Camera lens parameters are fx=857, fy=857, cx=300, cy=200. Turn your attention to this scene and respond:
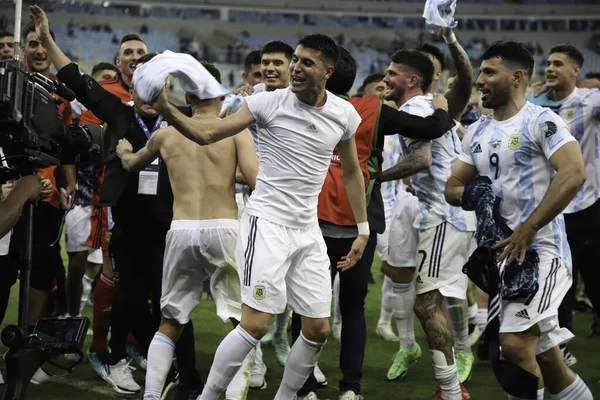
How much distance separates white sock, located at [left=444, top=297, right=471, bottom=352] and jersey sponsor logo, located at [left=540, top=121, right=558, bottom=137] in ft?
6.82

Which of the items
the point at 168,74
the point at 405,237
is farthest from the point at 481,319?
the point at 168,74

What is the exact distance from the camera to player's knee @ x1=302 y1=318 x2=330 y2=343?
4613 mm

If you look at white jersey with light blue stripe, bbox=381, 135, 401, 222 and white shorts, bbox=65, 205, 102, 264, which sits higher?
white jersey with light blue stripe, bbox=381, 135, 401, 222

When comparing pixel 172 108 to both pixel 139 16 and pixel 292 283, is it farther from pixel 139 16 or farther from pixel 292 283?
pixel 139 16

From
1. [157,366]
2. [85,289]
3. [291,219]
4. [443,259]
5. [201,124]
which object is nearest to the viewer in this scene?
[201,124]

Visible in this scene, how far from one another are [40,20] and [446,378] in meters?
3.28

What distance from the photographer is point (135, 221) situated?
542 cm

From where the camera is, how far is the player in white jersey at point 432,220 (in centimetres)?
560

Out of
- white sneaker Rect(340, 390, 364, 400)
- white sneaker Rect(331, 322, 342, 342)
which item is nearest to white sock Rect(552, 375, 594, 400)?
white sneaker Rect(340, 390, 364, 400)

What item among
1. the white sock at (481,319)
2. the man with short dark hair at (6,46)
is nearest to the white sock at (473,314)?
the white sock at (481,319)

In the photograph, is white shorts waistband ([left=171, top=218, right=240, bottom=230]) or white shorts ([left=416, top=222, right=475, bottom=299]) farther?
white shorts ([left=416, top=222, right=475, bottom=299])

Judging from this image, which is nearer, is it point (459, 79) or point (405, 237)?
point (459, 79)

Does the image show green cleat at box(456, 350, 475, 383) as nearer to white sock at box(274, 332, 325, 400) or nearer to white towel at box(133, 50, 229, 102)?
white sock at box(274, 332, 325, 400)

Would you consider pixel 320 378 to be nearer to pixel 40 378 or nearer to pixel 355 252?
pixel 355 252
